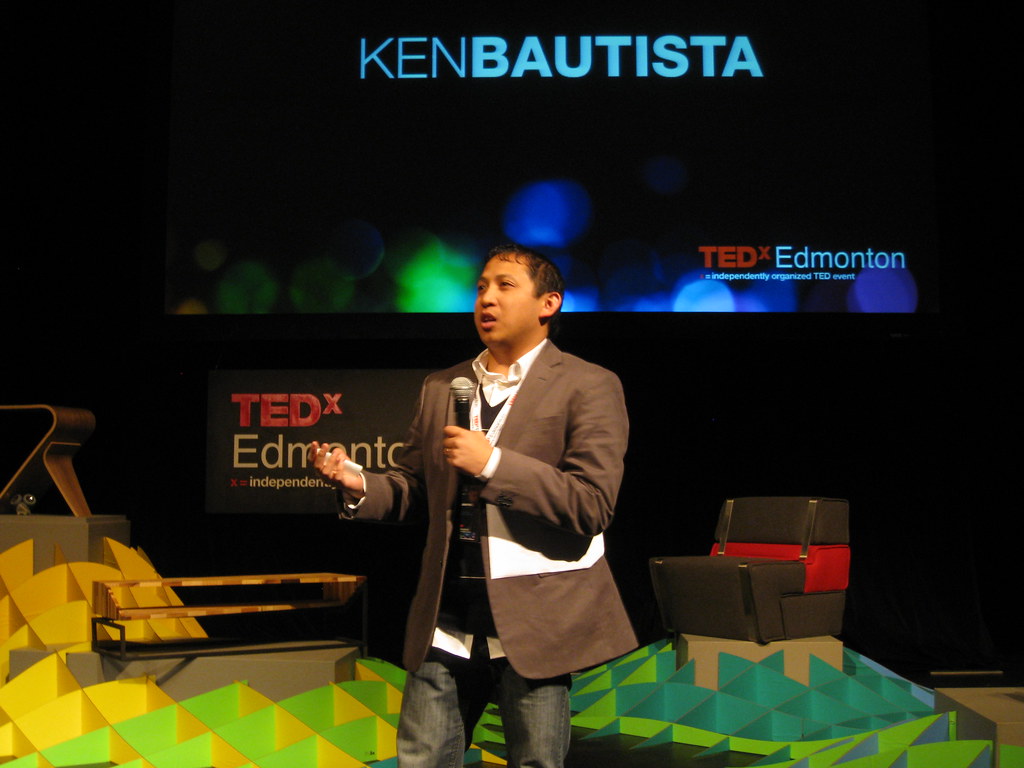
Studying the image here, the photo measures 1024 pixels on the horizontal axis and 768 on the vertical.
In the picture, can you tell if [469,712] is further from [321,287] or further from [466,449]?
[321,287]

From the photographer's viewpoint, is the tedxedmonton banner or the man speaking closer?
the man speaking

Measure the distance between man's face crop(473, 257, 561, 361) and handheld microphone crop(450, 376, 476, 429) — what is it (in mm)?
134

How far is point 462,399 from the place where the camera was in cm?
170

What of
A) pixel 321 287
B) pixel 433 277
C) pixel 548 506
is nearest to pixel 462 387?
pixel 548 506

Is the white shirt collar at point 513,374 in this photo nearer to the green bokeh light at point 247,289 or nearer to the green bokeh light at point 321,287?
the green bokeh light at point 321,287

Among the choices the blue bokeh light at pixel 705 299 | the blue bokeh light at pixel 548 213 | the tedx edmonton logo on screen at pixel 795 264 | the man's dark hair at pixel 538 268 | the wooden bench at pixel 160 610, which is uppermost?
the blue bokeh light at pixel 548 213

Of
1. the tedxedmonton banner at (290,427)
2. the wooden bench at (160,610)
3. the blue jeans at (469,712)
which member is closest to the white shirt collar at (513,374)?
the blue jeans at (469,712)

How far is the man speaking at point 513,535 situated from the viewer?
5.34 ft

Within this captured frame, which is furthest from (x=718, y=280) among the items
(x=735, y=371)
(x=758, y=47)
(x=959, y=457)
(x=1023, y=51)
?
(x=1023, y=51)

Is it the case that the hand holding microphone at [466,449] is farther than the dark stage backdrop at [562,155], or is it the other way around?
the dark stage backdrop at [562,155]

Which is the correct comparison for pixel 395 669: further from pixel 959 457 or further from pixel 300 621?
pixel 959 457

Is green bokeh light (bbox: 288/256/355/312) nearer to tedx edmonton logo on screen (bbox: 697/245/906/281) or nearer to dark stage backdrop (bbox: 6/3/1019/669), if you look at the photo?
dark stage backdrop (bbox: 6/3/1019/669)

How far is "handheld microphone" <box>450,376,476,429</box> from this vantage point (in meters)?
1.70

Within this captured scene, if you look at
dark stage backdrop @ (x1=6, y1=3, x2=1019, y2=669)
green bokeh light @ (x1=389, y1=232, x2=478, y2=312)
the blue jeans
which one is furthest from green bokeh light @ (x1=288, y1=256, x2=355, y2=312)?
the blue jeans
